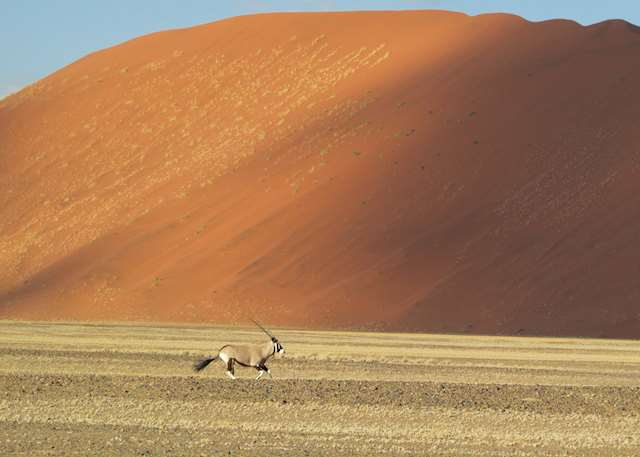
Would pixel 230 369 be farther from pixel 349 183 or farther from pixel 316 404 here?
pixel 349 183

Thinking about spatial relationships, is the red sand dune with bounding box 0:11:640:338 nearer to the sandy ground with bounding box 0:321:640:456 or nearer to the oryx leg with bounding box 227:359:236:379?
the sandy ground with bounding box 0:321:640:456

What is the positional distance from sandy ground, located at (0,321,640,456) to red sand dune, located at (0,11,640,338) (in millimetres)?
22799

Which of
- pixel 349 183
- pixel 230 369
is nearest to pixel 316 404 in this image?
pixel 230 369

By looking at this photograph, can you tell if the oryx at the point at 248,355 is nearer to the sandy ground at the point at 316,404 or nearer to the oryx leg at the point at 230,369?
the oryx leg at the point at 230,369

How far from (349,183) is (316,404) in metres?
44.6

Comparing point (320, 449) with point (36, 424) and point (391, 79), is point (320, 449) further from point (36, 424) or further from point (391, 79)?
point (391, 79)

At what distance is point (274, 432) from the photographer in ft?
53.4

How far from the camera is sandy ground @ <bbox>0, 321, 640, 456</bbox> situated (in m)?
15.4

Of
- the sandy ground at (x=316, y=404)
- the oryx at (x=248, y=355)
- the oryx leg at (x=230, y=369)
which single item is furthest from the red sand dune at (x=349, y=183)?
the oryx leg at (x=230, y=369)

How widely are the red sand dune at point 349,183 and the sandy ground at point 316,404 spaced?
22799 millimetres

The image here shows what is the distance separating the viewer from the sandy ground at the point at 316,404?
15383mm

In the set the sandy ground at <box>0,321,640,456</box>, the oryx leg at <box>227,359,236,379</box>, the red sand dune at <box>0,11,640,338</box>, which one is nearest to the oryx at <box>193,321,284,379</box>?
the oryx leg at <box>227,359,236,379</box>

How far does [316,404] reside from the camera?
19.3m

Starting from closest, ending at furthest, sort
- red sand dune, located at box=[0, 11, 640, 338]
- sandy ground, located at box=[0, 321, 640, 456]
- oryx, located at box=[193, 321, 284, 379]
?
sandy ground, located at box=[0, 321, 640, 456] < oryx, located at box=[193, 321, 284, 379] < red sand dune, located at box=[0, 11, 640, 338]
